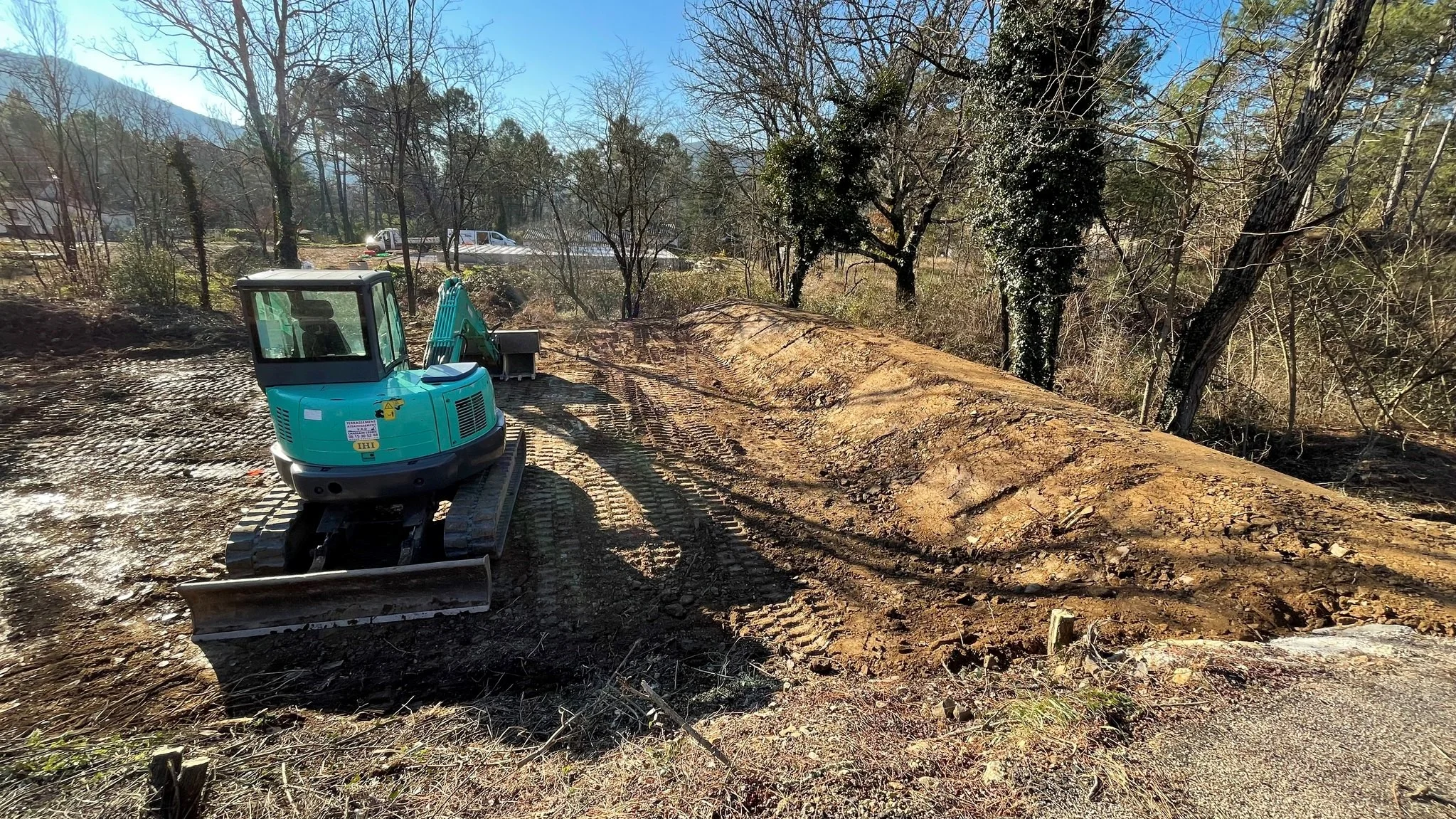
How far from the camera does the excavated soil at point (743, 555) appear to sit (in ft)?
11.2

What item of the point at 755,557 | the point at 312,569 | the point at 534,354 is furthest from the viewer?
the point at 534,354

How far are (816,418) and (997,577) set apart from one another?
397 cm

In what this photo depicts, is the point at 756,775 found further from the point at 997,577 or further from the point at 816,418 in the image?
the point at 816,418

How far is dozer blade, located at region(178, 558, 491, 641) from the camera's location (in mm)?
3832

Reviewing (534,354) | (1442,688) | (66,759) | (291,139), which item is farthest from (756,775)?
(291,139)

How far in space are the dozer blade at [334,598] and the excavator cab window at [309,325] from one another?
1612mm

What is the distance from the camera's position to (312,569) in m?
4.36

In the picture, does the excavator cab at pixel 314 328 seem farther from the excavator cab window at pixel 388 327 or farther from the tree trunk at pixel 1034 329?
the tree trunk at pixel 1034 329

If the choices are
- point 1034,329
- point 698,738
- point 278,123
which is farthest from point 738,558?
point 278,123

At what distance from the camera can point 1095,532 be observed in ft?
13.8

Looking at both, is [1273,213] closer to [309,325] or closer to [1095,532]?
[1095,532]

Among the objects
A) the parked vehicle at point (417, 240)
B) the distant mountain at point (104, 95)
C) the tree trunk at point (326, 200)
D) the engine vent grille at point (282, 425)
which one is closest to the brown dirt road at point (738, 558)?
the engine vent grille at point (282, 425)

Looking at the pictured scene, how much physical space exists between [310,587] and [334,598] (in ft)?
0.53

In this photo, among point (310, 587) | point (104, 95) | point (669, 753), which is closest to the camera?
point (669, 753)
